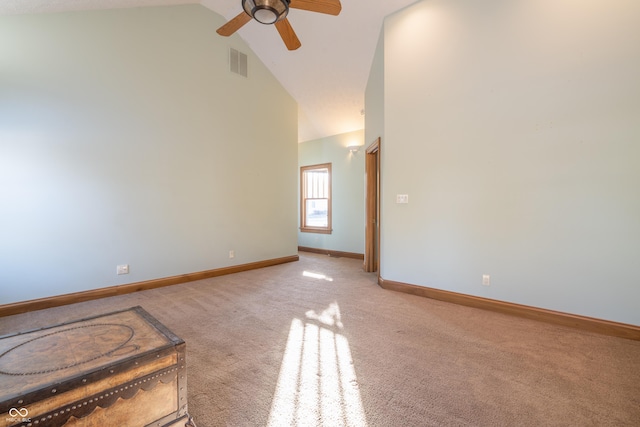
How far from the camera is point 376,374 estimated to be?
190 centimetres

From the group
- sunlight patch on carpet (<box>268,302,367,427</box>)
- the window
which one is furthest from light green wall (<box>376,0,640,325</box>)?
the window

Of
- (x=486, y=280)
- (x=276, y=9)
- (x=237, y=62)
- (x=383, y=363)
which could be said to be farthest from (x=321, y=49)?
(x=383, y=363)

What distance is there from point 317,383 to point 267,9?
8.80 ft

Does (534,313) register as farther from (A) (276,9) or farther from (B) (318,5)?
(A) (276,9)

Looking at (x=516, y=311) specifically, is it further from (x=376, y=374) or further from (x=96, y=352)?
(x=96, y=352)

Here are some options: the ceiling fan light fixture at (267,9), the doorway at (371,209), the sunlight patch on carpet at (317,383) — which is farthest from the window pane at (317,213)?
the ceiling fan light fixture at (267,9)

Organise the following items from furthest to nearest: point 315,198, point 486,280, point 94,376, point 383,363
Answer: point 315,198 → point 486,280 → point 383,363 → point 94,376

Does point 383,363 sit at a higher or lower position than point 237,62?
lower

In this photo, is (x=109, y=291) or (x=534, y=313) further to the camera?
(x=109, y=291)

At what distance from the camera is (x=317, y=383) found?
1806 millimetres

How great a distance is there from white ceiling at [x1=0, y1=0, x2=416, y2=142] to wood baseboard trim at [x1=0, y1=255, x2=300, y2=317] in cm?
306

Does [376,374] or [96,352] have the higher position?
[96,352]

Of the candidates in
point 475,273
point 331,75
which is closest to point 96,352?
point 475,273

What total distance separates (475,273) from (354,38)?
12.3 feet
